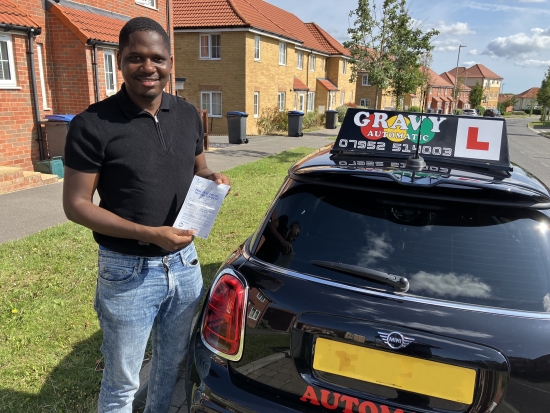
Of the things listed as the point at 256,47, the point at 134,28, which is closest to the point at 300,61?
the point at 256,47

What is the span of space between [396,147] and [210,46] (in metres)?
22.8

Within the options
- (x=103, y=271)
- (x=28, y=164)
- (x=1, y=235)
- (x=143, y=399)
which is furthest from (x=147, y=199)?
(x=28, y=164)

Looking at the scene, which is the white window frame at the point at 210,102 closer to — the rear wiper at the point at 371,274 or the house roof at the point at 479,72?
the rear wiper at the point at 371,274

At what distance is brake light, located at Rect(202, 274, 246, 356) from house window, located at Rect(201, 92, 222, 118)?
74.1 feet

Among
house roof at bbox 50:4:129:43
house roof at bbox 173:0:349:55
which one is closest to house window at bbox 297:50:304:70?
house roof at bbox 173:0:349:55

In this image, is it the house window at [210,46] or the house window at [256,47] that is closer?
the house window at [210,46]

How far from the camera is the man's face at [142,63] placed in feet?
5.99

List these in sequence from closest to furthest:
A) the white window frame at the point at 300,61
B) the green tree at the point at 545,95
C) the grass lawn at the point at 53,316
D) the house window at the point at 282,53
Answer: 1. the grass lawn at the point at 53,316
2. the house window at the point at 282,53
3. the white window frame at the point at 300,61
4. the green tree at the point at 545,95

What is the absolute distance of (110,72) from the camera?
11.7 m

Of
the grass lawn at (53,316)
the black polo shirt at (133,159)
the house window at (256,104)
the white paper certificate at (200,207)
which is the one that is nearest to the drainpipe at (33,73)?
the grass lawn at (53,316)

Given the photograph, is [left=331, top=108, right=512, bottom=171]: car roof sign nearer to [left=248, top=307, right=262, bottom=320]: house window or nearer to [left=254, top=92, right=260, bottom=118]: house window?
[left=248, top=307, right=262, bottom=320]: house window

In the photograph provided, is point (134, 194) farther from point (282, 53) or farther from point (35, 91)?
point (282, 53)

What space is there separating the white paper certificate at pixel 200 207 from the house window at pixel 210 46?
75.3 feet

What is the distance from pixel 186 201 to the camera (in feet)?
6.33
